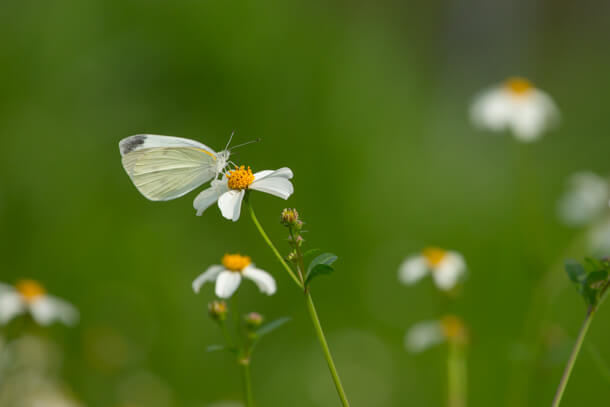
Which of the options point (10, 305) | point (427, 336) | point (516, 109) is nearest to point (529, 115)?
point (516, 109)

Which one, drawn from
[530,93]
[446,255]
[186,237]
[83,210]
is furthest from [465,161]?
[446,255]

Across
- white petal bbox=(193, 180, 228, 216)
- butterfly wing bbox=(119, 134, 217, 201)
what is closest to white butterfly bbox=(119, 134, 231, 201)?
butterfly wing bbox=(119, 134, 217, 201)

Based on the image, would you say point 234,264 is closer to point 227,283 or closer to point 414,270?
point 227,283

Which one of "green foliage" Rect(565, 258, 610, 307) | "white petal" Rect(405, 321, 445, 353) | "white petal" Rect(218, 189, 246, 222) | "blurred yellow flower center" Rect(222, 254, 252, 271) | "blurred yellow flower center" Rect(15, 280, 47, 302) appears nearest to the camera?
"green foliage" Rect(565, 258, 610, 307)

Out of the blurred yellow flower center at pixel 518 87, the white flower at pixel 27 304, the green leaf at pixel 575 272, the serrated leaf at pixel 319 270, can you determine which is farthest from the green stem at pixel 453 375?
the blurred yellow flower center at pixel 518 87

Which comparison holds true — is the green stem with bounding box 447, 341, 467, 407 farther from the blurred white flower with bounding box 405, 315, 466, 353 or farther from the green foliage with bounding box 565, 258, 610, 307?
the green foliage with bounding box 565, 258, 610, 307
